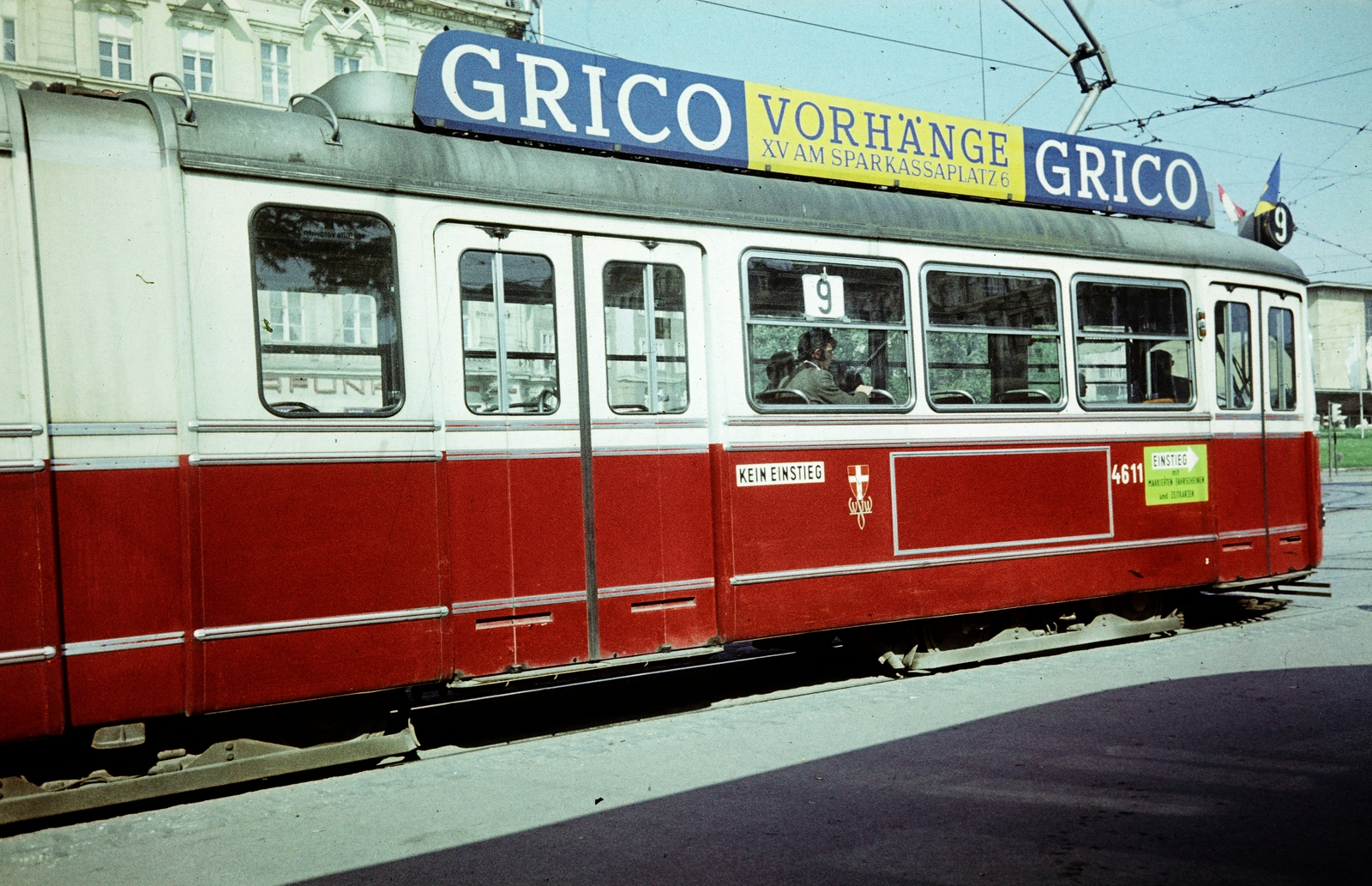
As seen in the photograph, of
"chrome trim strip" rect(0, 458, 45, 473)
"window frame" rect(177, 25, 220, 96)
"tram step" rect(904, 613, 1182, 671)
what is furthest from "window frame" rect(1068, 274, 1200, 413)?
"window frame" rect(177, 25, 220, 96)

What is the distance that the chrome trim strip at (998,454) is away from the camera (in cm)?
745

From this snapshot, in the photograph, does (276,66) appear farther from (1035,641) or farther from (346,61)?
(1035,641)

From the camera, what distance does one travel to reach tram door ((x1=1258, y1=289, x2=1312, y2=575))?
31.6ft

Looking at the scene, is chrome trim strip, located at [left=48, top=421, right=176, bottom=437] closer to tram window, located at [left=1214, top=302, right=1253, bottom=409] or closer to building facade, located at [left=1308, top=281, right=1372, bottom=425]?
tram window, located at [left=1214, top=302, right=1253, bottom=409]

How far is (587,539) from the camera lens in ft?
20.6

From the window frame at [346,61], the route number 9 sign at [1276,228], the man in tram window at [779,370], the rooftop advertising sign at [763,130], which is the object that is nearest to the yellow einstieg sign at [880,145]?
the rooftop advertising sign at [763,130]

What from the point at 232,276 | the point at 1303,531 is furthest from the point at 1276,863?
the point at 1303,531

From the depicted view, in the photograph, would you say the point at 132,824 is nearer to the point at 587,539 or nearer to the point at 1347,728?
the point at 587,539

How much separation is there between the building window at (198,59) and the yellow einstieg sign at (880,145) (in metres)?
25.4

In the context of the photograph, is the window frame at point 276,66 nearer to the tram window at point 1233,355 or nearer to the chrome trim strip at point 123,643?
the tram window at point 1233,355

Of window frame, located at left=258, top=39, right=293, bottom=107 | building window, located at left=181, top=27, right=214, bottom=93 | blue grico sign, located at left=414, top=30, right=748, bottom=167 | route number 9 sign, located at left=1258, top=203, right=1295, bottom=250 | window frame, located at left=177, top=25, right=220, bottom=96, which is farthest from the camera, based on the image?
window frame, located at left=258, top=39, right=293, bottom=107

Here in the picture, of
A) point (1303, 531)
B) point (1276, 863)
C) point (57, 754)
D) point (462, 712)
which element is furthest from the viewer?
point (1303, 531)

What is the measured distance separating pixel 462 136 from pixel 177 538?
8.79ft

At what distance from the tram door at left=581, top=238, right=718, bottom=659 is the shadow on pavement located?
92cm
